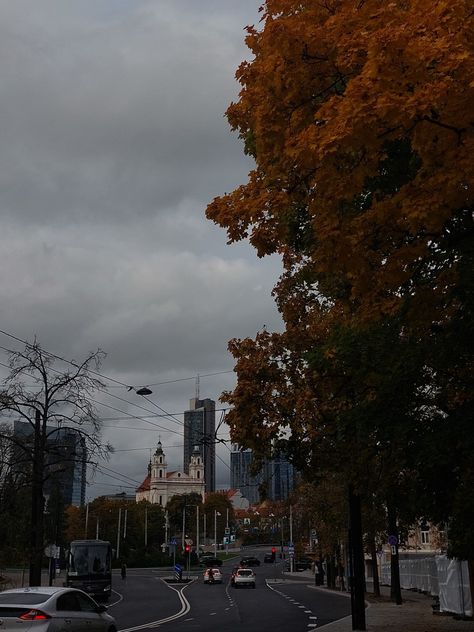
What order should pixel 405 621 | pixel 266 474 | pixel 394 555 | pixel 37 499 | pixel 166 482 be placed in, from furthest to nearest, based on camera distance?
pixel 166 482
pixel 266 474
pixel 394 555
pixel 37 499
pixel 405 621

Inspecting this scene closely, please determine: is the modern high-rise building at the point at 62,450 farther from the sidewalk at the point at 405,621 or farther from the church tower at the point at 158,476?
the church tower at the point at 158,476

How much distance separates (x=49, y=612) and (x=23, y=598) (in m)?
0.52

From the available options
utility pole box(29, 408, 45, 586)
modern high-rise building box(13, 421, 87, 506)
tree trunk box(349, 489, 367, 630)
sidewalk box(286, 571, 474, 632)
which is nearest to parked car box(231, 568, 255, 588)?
modern high-rise building box(13, 421, 87, 506)

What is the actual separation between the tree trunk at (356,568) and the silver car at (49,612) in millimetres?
8146

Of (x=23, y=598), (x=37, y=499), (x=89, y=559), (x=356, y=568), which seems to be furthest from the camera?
(x=89, y=559)

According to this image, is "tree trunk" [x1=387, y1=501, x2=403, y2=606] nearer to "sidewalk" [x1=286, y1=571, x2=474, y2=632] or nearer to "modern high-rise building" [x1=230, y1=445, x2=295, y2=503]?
"sidewalk" [x1=286, y1=571, x2=474, y2=632]

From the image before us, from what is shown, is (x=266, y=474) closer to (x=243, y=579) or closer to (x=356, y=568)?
(x=243, y=579)

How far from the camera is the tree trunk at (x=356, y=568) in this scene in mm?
18156

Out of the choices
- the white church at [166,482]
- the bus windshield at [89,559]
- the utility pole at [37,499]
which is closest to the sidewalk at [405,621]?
the utility pole at [37,499]

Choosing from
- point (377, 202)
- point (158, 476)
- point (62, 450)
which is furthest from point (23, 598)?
point (158, 476)

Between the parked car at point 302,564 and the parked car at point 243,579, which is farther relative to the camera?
the parked car at point 302,564

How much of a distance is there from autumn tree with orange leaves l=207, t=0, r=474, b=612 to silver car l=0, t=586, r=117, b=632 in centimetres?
515

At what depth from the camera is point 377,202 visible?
9031 mm

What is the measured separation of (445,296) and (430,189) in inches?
106
